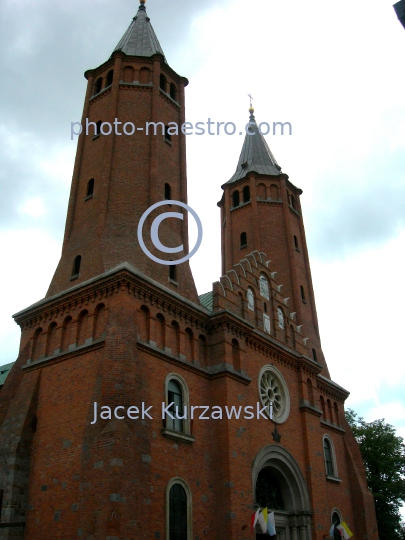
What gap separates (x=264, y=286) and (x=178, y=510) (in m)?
13.2

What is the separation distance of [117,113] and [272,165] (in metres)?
15.6

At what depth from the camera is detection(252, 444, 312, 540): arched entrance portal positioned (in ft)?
78.8

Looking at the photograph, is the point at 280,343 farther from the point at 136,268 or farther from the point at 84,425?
the point at 84,425

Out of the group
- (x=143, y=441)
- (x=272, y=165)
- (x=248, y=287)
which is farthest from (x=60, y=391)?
(x=272, y=165)

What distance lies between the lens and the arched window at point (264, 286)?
94.0 ft

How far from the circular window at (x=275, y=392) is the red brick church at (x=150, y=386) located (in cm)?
9

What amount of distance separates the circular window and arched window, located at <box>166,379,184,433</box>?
16.7ft

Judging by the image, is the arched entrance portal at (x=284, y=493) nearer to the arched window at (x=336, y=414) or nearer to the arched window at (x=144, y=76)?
the arched window at (x=336, y=414)

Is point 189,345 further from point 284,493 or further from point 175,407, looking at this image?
point 284,493

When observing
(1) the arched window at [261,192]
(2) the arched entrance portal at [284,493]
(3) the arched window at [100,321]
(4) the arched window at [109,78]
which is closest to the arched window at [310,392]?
(2) the arched entrance portal at [284,493]

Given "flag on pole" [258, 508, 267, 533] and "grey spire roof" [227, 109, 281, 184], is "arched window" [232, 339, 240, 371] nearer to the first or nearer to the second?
"flag on pole" [258, 508, 267, 533]

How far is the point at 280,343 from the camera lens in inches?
1081

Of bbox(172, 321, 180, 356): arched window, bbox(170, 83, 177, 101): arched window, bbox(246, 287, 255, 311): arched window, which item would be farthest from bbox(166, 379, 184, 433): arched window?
bbox(170, 83, 177, 101): arched window

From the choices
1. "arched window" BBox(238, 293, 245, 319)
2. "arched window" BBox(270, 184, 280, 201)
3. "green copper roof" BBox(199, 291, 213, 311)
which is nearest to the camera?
"arched window" BBox(238, 293, 245, 319)
